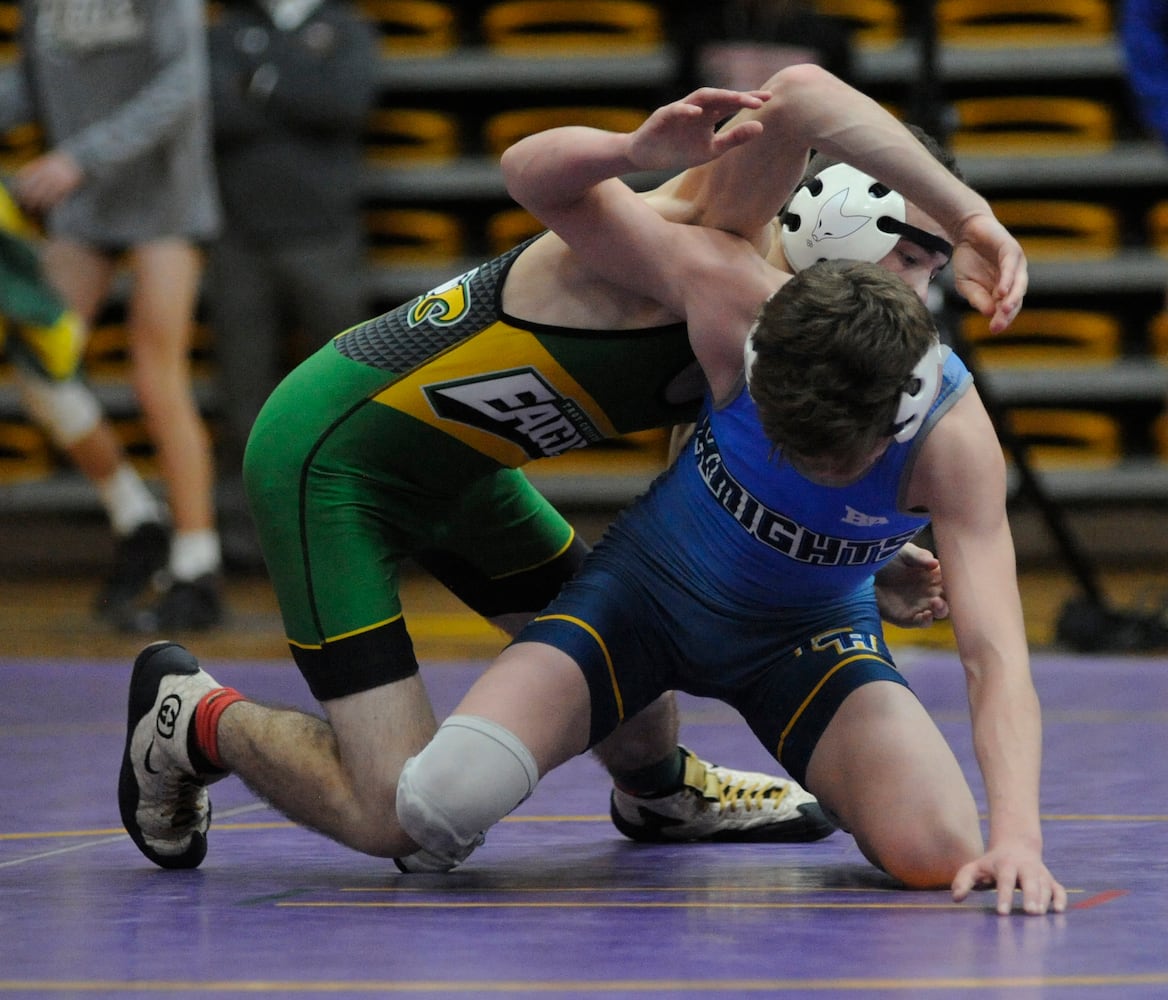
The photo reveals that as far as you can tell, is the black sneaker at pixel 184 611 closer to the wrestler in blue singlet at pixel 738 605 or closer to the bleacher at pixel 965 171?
the bleacher at pixel 965 171

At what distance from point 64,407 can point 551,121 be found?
2.54 metres

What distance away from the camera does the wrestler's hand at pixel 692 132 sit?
2438mm

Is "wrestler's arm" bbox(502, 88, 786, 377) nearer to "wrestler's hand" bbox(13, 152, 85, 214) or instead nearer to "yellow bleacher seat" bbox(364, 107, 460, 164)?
"wrestler's hand" bbox(13, 152, 85, 214)

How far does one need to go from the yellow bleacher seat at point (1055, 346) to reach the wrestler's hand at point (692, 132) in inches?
195

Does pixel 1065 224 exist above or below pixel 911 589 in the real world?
below

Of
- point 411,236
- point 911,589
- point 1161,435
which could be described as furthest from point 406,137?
point 911,589

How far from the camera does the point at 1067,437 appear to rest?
7.47 metres

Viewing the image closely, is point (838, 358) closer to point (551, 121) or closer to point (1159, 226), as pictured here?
point (551, 121)

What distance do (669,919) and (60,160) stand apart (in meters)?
3.64

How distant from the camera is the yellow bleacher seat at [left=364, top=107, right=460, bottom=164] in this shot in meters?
7.67

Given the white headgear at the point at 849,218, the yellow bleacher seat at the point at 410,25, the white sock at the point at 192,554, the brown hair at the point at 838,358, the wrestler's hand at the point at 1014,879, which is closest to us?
the wrestler's hand at the point at 1014,879

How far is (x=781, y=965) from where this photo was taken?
6.96ft

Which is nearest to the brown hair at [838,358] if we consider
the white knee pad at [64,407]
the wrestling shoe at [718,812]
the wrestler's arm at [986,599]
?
the wrestler's arm at [986,599]

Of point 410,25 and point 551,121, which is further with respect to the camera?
point 410,25
